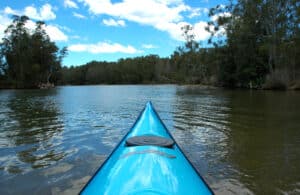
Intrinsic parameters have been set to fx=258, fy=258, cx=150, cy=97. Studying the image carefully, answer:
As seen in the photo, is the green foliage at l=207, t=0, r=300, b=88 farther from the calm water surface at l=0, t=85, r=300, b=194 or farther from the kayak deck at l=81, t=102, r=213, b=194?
the kayak deck at l=81, t=102, r=213, b=194

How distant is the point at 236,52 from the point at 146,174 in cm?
3880

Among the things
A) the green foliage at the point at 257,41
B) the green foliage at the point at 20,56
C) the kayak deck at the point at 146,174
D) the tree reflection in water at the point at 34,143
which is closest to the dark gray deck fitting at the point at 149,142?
the kayak deck at the point at 146,174

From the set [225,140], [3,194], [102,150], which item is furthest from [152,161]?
[225,140]

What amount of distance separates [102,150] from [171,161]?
297cm

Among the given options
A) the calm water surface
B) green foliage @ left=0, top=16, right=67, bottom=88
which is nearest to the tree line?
green foliage @ left=0, top=16, right=67, bottom=88

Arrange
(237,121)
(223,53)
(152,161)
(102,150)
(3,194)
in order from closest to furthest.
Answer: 1. (152,161)
2. (3,194)
3. (102,150)
4. (237,121)
5. (223,53)

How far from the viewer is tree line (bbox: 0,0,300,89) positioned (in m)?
30.1

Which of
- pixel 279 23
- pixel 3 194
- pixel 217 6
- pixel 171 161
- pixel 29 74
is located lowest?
pixel 3 194

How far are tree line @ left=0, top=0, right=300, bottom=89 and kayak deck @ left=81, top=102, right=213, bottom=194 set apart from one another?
30.6 metres

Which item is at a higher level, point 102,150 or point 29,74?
point 29,74

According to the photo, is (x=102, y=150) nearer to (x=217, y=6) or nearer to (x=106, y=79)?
(x=217, y=6)

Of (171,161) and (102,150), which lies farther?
(102,150)

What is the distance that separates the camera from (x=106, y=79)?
11262 cm

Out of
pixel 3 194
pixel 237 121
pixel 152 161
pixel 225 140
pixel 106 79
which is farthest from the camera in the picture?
pixel 106 79
